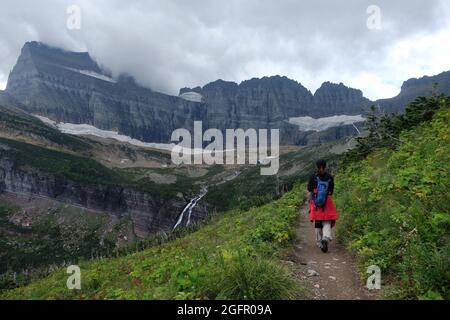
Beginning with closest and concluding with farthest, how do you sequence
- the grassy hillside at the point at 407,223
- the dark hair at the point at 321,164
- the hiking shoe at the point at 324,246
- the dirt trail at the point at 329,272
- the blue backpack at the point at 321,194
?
the grassy hillside at the point at 407,223 < the dirt trail at the point at 329,272 < the hiking shoe at the point at 324,246 < the dark hair at the point at 321,164 < the blue backpack at the point at 321,194

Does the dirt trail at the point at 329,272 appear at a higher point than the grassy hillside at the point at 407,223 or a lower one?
lower

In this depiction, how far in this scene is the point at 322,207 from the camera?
13.5 metres

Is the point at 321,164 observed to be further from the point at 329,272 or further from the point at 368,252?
the point at 329,272

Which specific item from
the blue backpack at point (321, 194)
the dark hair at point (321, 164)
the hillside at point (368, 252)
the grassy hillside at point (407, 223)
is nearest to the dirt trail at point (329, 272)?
the hillside at point (368, 252)

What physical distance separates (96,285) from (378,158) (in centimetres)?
1757

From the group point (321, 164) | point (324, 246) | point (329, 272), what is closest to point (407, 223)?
point (329, 272)

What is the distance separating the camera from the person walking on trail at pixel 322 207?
13305 mm

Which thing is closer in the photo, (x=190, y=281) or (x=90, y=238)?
(x=190, y=281)

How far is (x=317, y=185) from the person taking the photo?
13.7 m

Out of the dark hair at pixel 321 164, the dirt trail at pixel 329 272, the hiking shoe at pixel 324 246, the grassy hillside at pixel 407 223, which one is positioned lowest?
the dirt trail at pixel 329 272

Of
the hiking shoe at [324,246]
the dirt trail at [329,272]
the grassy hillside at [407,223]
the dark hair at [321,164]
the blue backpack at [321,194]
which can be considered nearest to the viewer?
the grassy hillside at [407,223]

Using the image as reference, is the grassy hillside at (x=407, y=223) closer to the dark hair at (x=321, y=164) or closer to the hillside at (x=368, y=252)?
the hillside at (x=368, y=252)
